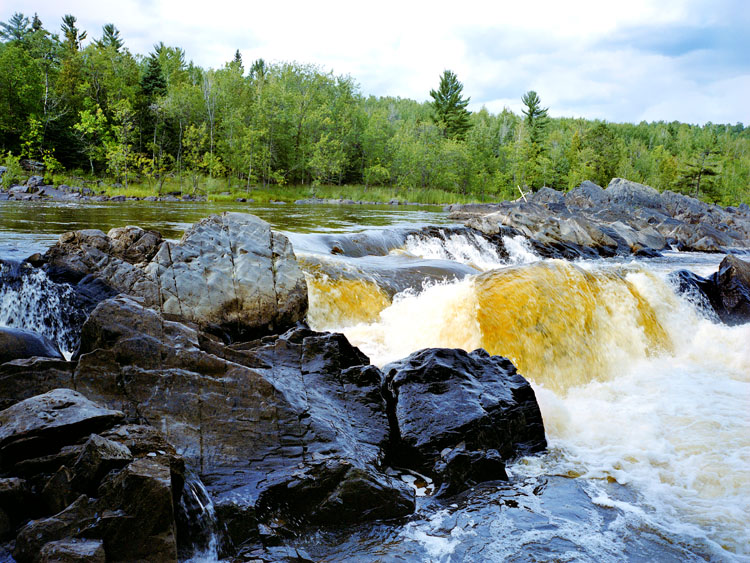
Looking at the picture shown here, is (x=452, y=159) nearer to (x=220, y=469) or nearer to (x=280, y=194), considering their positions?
(x=280, y=194)

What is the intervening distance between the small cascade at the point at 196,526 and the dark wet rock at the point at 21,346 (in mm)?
2290

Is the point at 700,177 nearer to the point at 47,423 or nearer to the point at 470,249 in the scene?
the point at 470,249

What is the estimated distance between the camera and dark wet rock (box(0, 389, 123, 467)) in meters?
3.21

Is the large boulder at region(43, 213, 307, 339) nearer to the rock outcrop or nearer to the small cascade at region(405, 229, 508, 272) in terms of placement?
the rock outcrop

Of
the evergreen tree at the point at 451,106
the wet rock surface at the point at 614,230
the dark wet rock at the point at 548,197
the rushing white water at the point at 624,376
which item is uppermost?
the evergreen tree at the point at 451,106

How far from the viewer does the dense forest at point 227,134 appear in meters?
42.6

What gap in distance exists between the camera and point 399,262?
506 inches

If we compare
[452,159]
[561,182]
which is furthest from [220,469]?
[561,182]

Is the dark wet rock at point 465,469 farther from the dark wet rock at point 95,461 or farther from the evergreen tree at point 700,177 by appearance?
the evergreen tree at point 700,177

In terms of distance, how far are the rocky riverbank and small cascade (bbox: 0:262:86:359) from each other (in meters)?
2.92

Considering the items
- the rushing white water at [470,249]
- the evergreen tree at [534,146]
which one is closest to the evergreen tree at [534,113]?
the evergreen tree at [534,146]

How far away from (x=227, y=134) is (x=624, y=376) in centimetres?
4791

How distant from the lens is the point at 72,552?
8.77 feet

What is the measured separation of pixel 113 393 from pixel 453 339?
17.0 feet
